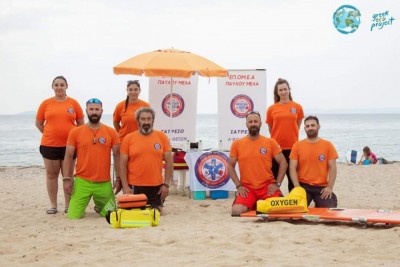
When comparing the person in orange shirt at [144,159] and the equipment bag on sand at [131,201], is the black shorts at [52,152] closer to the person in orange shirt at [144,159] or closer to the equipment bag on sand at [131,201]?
the person in orange shirt at [144,159]

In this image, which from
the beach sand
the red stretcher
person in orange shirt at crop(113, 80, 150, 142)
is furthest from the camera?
person in orange shirt at crop(113, 80, 150, 142)

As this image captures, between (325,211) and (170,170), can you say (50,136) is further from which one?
(325,211)

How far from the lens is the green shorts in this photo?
6.93 metres

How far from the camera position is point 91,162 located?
22.5 ft

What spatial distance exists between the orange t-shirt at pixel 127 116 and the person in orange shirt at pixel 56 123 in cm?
67

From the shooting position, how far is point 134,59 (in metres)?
8.88

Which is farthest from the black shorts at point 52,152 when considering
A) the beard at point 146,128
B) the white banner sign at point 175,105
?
the white banner sign at point 175,105

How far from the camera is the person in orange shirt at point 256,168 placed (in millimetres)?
6969

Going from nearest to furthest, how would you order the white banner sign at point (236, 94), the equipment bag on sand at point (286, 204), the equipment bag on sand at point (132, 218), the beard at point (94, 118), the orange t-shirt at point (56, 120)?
1. the equipment bag on sand at point (132, 218)
2. the equipment bag on sand at point (286, 204)
3. the beard at point (94, 118)
4. the orange t-shirt at point (56, 120)
5. the white banner sign at point (236, 94)

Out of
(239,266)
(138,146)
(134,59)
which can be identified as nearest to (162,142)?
(138,146)

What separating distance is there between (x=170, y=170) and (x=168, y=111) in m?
3.16

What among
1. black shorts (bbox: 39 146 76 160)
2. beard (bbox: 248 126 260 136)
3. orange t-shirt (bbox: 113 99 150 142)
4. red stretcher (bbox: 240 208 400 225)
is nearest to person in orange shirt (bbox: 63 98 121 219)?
black shorts (bbox: 39 146 76 160)

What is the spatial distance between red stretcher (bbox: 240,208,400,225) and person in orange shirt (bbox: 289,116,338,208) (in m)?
0.34

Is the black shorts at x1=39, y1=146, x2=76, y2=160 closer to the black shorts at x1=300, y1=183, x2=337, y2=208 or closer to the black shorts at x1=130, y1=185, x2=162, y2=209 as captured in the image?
the black shorts at x1=130, y1=185, x2=162, y2=209
